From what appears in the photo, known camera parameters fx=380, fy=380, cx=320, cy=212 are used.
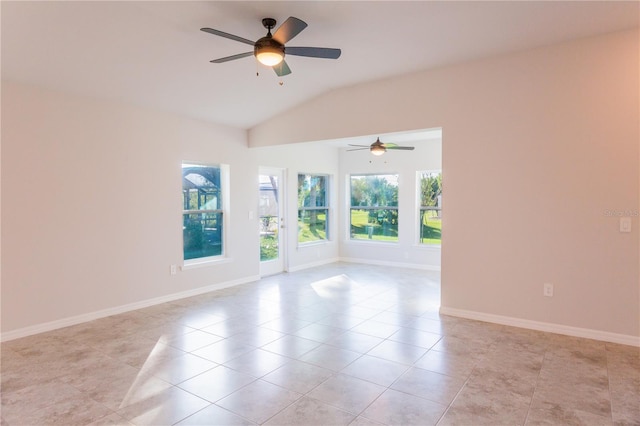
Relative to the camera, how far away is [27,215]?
3.86 meters

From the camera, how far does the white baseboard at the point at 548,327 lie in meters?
3.59

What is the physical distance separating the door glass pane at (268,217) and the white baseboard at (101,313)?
3.49 ft

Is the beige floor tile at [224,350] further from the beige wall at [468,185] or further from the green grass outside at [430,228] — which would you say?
the green grass outside at [430,228]

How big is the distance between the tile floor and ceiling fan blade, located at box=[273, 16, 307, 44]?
2589mm

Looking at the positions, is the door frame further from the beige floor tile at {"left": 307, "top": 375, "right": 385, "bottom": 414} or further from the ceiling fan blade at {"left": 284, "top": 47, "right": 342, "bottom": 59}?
the beige floor tile at {"left": 307, "top": 375, "right": 385, "bottom": 414}

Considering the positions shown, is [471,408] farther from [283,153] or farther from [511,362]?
[283,153]

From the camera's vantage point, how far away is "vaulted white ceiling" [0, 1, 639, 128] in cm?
306

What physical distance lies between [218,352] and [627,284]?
3.86 meters

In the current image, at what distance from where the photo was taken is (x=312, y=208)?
8109 mm

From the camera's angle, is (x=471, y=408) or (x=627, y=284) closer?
(x=471, y=408)

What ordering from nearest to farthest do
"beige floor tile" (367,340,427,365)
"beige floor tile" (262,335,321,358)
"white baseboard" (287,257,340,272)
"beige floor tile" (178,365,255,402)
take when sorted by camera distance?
"beige floor tile" (178,365,255,402) < "beige floor tile" (367,340,427,365) < "beige floor tile" (262,335,321,358) < "white baseboard" (287,257,340,272)

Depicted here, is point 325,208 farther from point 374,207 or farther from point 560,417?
point 560,417

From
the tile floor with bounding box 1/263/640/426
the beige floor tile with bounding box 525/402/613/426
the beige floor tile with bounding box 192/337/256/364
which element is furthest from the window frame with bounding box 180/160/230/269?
the beige floor tile with bounding box 525/402/613/426

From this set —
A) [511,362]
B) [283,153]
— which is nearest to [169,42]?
[283,153]
